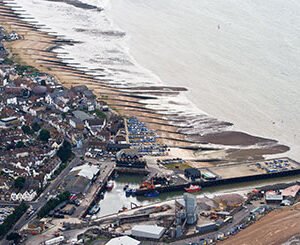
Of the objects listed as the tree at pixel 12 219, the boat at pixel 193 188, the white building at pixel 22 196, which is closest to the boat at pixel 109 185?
the boat at pixel 193 188

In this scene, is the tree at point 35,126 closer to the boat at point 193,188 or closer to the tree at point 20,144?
the tree at point 20,144

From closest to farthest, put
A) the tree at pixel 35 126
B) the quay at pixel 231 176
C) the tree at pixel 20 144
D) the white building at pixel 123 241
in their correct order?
1. the white building at pixel 123 241
2. the quay at pixel 231 176
3. the tree at pixel 20 144
4. the tree at pixel 35 126

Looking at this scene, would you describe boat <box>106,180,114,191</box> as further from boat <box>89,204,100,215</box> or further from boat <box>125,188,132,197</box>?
boat <box>89,204,100,215</box>

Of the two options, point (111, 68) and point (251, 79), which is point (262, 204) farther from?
point (111, 68)

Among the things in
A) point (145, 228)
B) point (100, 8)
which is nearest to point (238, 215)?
point (145, 228)

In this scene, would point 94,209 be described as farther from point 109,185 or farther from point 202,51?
point 202,51

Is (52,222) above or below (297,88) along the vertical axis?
below

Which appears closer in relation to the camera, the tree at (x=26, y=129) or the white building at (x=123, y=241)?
the white building at (x=123, y=241)
